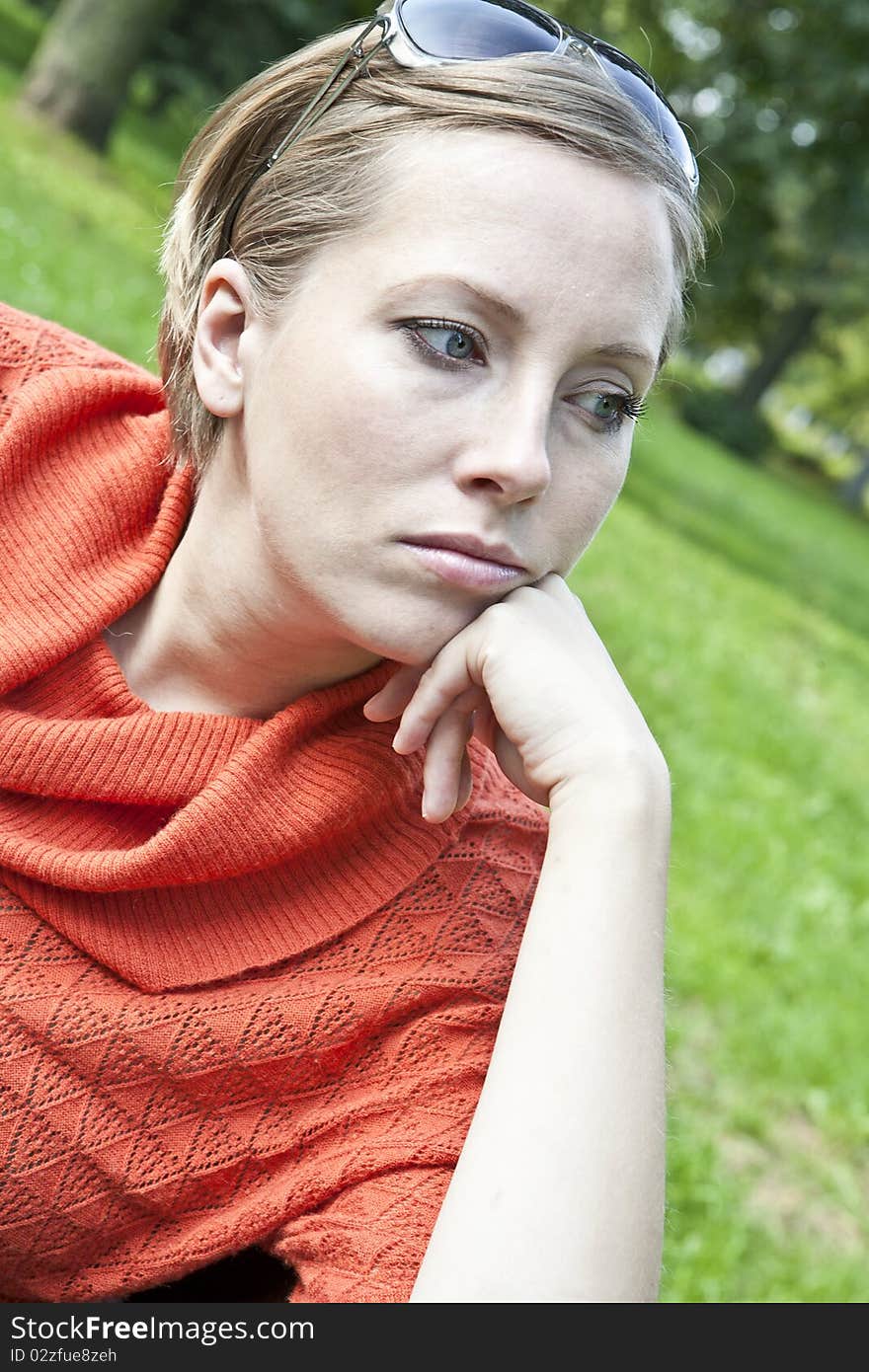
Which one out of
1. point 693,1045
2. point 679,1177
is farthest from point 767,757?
point 679,1177

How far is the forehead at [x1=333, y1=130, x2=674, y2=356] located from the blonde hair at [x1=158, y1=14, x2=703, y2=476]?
37 mm

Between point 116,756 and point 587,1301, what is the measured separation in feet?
3.57

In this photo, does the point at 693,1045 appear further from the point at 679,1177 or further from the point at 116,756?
the point at 116,756

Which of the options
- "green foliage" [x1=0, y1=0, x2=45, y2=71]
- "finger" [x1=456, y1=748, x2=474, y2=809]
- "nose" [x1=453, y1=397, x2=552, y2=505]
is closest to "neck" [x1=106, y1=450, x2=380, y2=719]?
"finger" [x1=456, y1=748, x2=474, y2=809]

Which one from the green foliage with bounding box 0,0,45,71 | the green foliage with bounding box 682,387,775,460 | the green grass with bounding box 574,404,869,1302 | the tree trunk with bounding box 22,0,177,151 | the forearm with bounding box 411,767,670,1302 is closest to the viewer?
the forearm with bounding box 411,767,670,1302

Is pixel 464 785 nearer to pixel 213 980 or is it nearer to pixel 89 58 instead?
pixel 213 980

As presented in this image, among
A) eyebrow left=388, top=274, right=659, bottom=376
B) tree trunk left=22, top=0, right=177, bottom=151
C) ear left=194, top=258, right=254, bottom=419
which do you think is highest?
eyebrow left=388, top=274, right=659, bottom=376

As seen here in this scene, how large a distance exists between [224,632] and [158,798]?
361mm

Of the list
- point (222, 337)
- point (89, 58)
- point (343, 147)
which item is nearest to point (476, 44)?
point (343, 147)

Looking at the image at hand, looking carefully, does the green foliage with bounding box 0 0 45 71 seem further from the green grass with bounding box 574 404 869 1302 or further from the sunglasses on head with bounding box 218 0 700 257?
the sunglasses on head with bounding box 218 0 700 257

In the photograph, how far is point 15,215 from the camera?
34.5ft

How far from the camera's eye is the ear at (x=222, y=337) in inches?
91.6

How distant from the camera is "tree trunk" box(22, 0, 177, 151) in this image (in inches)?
628

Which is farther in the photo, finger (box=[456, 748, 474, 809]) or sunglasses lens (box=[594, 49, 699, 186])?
finger (box=[456, 748, 474, 809])
